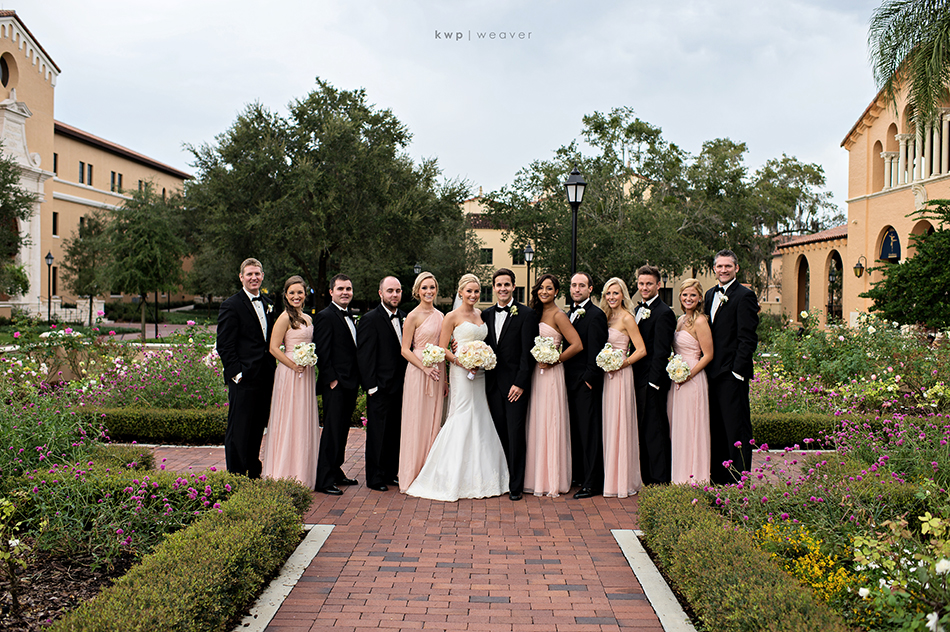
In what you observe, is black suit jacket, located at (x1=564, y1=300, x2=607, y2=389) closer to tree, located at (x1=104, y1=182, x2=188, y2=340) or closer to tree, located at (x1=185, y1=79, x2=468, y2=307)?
tree, located at (x1=185, y1=79, x2=468, y2=307)

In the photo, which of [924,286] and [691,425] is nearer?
[691,425]

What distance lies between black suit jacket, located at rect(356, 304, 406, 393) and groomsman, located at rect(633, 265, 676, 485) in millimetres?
2328

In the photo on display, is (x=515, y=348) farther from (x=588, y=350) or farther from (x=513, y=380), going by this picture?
(x=588, y=350)

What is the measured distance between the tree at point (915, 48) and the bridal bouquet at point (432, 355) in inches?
534

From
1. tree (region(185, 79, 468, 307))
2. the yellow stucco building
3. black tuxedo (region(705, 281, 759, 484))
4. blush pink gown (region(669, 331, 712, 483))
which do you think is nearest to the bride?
blush pink gown (region(669, 331, 712, 483))

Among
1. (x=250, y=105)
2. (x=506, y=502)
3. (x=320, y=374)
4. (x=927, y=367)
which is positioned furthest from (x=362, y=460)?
(x=250, y=105)

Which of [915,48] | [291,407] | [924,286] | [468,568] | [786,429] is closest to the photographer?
[468,568]

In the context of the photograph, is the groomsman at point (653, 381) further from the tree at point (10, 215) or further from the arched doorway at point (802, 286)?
the arched doorway at point (802, 286)

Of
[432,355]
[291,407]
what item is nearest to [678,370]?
[432,355]

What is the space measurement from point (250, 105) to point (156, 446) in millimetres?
19057

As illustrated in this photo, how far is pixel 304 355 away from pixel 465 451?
5.71 feet

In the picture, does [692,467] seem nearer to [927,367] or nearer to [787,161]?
[927,367]

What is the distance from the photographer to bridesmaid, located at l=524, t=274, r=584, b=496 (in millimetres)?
6672

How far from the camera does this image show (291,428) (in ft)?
21.7
